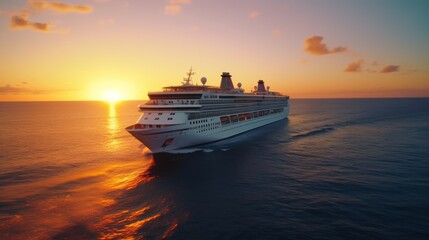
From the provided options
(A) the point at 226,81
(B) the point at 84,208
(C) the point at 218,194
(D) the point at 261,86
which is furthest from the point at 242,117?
(B) the point at 84,208

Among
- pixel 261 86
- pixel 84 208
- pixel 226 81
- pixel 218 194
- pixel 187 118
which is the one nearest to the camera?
pixel 84 208

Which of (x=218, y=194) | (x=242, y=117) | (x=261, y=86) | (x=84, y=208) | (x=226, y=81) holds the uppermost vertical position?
(x=261, y=86)

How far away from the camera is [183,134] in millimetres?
49188

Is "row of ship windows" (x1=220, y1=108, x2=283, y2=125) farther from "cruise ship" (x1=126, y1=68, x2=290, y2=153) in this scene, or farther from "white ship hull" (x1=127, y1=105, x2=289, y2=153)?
"white ship hull" (x1=127, y1=105, x2=289, y2=153)

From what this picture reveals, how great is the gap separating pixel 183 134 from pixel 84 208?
25666 millimetres

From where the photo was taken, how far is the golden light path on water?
21297 mm

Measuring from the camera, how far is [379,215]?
23.2 metres

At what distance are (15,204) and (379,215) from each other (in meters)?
39.2

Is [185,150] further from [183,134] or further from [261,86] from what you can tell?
[261,86]

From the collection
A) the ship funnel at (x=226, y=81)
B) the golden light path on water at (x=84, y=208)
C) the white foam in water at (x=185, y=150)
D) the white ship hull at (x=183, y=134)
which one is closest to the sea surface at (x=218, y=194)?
the golden light path on water at (x=84, y=208)

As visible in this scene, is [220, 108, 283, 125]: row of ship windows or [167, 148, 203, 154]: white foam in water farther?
[220, 108, 283, 125]: row of ship windows

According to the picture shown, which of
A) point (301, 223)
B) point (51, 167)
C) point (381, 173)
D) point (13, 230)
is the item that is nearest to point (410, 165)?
Answer: point (381, 173)

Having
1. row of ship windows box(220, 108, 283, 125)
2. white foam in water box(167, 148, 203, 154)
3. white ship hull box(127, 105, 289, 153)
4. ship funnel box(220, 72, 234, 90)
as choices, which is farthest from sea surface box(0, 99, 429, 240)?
ship funnel box(220, 72, 234, 90)

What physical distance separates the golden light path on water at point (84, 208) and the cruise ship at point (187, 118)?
10.2 m
